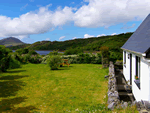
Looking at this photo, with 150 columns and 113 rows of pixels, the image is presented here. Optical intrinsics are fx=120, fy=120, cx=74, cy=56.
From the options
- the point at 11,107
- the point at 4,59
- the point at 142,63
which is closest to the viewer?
the point at 142,63

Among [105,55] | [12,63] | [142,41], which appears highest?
[142,41]

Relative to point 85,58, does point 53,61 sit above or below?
below

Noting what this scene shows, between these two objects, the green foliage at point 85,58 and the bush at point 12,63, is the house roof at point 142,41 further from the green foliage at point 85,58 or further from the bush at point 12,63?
the green foliage at point 85,58

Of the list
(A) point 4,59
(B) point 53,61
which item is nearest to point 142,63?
(B) point 53,61

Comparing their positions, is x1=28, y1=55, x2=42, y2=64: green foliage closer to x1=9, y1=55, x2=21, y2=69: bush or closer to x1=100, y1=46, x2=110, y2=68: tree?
x1=9, y1=55, x2=21, y2=69: bush

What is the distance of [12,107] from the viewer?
6.19 metres

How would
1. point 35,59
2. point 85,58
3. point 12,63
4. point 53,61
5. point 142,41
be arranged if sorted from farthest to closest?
1. point 35,59
2. point 85,58
3. point 12,63
4. point 53,61
5. point 142,41

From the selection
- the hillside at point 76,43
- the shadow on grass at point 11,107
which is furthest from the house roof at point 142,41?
the hillside at point 76,43

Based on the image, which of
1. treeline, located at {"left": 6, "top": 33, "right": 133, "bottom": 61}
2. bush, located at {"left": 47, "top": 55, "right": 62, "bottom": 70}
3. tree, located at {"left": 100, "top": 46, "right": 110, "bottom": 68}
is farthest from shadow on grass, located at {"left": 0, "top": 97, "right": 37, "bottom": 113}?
treeline, located at {"left": 6, "top": 33, "right": 133, "bottom": 61}

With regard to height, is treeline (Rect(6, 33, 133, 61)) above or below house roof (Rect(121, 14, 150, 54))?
above

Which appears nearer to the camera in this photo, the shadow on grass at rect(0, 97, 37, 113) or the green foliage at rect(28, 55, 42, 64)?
the shadow on grass at rect(0, 97, 37, 113)

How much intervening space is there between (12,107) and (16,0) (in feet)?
45.2

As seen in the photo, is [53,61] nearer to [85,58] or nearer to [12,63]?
[12,63]

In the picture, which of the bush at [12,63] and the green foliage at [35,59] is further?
the green foliage at [35,59]
